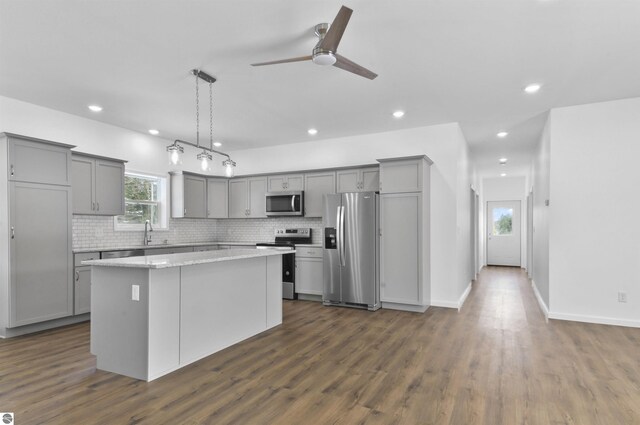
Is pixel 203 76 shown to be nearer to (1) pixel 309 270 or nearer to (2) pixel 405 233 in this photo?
(2) pixel 405 233

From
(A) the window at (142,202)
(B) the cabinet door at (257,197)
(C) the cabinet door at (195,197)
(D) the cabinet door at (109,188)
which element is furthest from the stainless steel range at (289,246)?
(D) the cabinet door at (109,188)

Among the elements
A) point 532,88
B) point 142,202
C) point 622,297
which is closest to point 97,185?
point 142,202

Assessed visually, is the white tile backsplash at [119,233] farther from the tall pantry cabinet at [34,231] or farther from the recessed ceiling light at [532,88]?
the recessed ceiling light at [532,88]

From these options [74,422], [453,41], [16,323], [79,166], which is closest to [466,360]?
[453,41]

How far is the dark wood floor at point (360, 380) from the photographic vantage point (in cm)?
237

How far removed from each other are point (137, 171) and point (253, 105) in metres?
2.54

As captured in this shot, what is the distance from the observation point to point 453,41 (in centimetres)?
301

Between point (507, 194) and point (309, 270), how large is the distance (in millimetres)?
7914

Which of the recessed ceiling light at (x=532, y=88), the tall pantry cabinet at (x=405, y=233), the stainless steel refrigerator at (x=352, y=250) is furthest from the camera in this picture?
the stainless steel refrigerator at (x=352, y=250)

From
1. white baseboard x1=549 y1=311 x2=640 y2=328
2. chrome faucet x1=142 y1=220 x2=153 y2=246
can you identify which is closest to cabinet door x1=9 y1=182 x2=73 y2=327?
chrome faucet x1=142 y1=220 x2=153 y2=246

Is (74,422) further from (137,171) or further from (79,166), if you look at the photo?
(137,171)

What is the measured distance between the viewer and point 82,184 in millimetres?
4820

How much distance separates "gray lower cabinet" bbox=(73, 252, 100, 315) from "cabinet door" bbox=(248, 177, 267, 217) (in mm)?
2835

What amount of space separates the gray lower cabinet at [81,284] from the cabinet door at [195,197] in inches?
78.3
